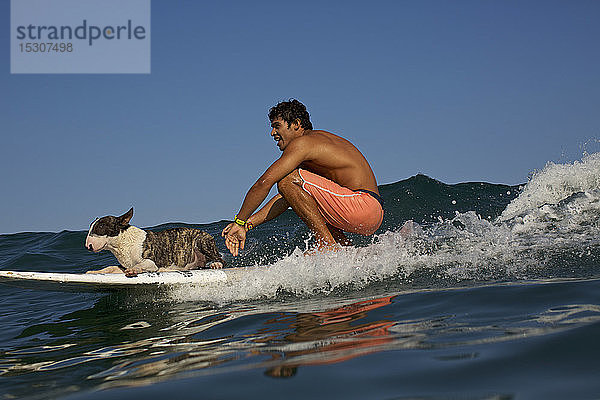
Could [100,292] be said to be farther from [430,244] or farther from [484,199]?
[484,199]

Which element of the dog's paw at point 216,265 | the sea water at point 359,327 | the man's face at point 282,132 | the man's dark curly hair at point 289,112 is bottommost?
the sea water at point 359,327

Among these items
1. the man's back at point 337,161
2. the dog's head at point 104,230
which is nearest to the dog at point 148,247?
the dog's head at point 104,230

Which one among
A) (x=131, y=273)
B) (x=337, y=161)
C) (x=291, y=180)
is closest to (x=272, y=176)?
(x=291, y=180)

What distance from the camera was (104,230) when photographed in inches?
205

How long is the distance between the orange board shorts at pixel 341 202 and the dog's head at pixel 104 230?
1.87 m

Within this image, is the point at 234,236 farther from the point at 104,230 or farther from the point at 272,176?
the point at 104,230

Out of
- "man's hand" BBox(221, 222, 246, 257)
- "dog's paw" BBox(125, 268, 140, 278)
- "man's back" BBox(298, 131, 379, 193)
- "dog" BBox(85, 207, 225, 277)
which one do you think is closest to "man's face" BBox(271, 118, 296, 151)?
"man's back" BBox(298, 131, 379, 193)

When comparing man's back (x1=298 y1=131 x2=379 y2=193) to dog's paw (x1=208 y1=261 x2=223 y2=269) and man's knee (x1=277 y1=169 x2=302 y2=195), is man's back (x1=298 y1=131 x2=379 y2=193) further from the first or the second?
A: dog's paw (x1=208 y1=261 x2=223 y2=269)

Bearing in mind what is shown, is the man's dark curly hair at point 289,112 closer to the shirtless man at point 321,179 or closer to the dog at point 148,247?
the shirtless man at point 321,179

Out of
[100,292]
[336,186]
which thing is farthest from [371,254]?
[100,292]

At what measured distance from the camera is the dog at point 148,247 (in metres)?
5.23

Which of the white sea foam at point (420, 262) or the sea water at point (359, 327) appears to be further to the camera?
the white sea foam at point (420, 262)

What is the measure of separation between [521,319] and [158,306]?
3.31 meters

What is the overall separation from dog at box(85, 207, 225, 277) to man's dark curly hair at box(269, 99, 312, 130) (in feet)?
5.08
